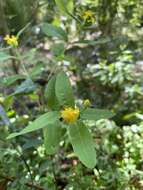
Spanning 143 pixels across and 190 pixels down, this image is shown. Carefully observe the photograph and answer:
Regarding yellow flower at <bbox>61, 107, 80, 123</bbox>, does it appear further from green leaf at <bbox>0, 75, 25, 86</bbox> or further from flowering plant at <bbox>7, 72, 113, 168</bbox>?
green leaf at <bbox>0, 75, 25, 86</bbox>

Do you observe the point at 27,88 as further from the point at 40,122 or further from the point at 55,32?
the point at 40,122

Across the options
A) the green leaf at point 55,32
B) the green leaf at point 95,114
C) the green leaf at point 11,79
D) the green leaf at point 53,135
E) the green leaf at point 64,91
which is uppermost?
the green leaf at point 55,32

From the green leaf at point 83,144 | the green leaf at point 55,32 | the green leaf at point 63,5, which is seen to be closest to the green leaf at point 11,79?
the green leaf at point 55,32

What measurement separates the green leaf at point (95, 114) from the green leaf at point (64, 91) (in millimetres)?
50

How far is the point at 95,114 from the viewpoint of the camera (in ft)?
4.15

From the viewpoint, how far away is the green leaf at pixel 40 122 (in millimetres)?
1174

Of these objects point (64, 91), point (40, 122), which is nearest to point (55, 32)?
point (64, 91)

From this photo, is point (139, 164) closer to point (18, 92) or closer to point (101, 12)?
point (18, 92)

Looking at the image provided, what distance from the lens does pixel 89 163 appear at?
1168mm

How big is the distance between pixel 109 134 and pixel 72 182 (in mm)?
654

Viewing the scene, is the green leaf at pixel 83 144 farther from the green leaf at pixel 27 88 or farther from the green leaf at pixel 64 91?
the green leaf at pixel 27 88

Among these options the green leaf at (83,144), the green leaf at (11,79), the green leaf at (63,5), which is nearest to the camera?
the green leaf at (83,144)

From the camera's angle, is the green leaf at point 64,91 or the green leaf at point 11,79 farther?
the green leaf at point 11,79

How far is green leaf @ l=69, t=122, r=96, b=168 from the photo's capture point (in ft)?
3.85
